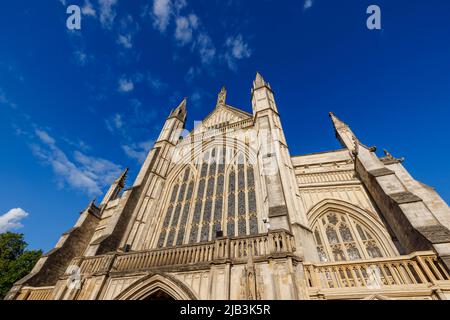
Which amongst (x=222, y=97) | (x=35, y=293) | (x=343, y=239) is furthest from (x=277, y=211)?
(x=222, y=97)

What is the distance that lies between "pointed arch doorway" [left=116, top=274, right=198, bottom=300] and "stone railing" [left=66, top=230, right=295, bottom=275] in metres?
0.47

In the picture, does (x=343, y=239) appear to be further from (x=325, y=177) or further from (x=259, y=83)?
(x=259, y=83)

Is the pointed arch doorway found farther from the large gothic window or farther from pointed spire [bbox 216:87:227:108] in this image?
pointed spire [bbox 216:87:227:108]

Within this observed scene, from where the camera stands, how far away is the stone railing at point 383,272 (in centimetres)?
545

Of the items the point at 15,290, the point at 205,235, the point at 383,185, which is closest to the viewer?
the point at 383,185

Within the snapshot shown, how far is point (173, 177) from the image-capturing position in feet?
47.8

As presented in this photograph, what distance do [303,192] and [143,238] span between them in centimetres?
906

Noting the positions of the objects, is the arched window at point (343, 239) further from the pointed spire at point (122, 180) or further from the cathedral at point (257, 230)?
the pointed spire at point (122, 180)

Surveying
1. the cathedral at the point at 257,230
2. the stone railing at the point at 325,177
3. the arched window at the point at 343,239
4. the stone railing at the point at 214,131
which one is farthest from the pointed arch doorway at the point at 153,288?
the stone railing at the point at 214,131

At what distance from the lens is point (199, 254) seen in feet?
23.9

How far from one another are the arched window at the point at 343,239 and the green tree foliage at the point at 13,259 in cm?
2160

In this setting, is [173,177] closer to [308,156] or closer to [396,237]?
[308,156]
